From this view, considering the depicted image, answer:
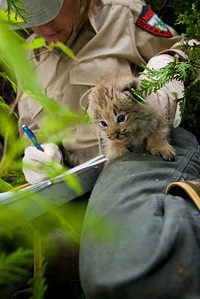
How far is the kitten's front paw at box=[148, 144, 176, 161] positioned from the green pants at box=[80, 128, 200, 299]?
247mm

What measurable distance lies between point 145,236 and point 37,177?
80 centimetres

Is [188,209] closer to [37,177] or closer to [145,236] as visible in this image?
[145,236]

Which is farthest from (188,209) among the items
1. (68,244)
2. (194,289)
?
(68,244)

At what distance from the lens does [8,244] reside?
0.93 meters

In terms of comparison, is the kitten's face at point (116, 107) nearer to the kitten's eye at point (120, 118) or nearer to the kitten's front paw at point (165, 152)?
Result: the kitten's eye at point (120, 118)

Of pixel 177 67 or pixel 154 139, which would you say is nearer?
pixel 177 67

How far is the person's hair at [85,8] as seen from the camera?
1813 mm

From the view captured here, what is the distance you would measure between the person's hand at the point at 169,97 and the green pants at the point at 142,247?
1.64 ft

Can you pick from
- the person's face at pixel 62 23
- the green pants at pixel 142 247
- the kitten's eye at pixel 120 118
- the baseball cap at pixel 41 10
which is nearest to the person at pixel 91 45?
the person's face at pixel 62 23

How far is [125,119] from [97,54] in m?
0.55

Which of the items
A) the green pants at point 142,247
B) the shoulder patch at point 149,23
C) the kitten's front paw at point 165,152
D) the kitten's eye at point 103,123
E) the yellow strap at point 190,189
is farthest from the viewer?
the shoulder patch at point 149,23

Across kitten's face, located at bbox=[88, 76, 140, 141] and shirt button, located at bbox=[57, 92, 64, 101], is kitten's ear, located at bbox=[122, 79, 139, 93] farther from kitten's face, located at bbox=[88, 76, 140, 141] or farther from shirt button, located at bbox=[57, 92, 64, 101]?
shirt button, located at bbox=[57, 92, 64, 101]

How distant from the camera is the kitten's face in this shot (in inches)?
55.5

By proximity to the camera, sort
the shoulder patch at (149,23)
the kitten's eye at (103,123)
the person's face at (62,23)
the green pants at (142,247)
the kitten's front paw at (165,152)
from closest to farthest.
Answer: the green pants at (142,247), the kitten's front paw at (165,152), the kitten's eye at (103,123), the person's face at (62,23), the shoulder patch at (149,23)
